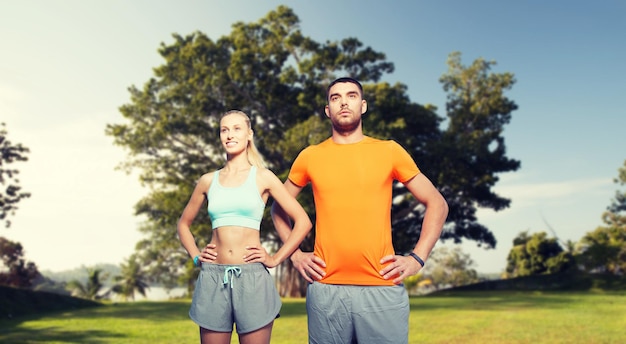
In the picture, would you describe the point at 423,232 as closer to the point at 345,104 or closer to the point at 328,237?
the point at 328,237

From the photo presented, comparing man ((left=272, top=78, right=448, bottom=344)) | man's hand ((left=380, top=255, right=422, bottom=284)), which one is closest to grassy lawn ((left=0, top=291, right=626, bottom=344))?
man ((left=272, top=78, right=448, bottom=344))

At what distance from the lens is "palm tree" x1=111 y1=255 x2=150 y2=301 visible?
6888cm

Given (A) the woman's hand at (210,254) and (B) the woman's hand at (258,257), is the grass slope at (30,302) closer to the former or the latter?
(A) the woman's hand at (210,254)

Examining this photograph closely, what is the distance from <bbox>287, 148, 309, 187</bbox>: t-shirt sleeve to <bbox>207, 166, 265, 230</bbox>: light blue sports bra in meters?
0.27

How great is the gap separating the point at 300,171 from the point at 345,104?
57 centimetres

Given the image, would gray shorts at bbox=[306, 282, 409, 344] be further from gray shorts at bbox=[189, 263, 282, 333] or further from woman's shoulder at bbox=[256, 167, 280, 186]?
woman's shoulder at bbox=[256, 167, 280, 186]

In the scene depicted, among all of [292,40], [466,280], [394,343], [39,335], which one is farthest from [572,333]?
[466,280]

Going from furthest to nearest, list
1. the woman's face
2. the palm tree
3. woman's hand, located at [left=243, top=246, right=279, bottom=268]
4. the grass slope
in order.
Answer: the palm tree < the grass slope < the woman's face < woman's hand, located at [left=243, top=246, right=279, bottom=268]

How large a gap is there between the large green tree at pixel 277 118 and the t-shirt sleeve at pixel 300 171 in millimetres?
26649

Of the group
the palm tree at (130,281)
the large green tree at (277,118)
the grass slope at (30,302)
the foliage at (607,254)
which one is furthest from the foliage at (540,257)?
the palm tree at (130,281)

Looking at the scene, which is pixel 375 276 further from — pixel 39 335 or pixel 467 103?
pixel 467 103

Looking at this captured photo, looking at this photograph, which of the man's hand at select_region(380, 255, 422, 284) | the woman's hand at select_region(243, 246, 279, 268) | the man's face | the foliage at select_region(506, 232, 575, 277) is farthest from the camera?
the foliage at select_region(506, 232, 575, 277)

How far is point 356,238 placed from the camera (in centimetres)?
356

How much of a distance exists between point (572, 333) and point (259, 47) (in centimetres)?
2593
